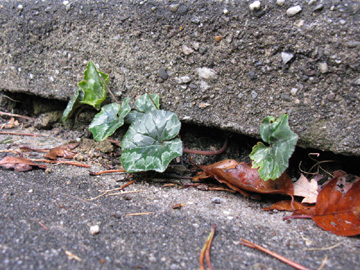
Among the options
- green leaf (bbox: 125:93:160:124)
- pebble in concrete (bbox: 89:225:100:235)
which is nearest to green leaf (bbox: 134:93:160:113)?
green leaf (bbox: 125:93:160:124)

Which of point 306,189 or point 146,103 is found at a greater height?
point 146,103

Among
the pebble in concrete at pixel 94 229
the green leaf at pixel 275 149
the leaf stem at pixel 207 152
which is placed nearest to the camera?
the pebble in concrete at pixel 94 229

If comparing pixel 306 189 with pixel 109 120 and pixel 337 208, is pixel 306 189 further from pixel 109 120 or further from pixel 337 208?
pixel 109 120

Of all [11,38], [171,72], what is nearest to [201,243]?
[171,72]

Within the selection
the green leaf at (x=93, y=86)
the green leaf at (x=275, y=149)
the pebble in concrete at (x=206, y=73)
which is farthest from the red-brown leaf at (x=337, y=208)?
the green leaf at (x=93, y=86)

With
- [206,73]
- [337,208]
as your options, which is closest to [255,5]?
[206,73]

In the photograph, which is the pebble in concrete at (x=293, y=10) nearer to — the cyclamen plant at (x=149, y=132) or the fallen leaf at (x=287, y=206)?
the cyclamen plant at (x=149, y=132)
